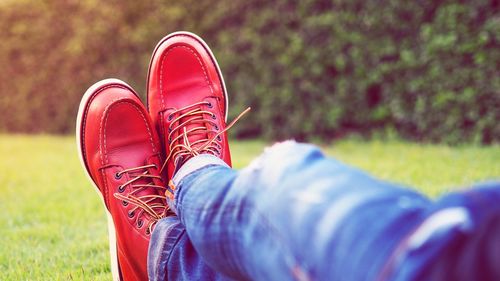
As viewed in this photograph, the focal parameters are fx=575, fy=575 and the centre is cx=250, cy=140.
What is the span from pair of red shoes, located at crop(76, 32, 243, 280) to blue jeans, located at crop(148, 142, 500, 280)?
1.67 ft

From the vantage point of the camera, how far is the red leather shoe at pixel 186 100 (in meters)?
1.89

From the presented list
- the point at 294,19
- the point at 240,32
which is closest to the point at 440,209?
the point at 294,19

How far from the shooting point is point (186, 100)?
221 centimetres

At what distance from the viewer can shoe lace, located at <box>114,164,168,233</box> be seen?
5.63 feet

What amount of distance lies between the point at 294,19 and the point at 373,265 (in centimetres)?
486

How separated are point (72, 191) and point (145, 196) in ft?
5.78

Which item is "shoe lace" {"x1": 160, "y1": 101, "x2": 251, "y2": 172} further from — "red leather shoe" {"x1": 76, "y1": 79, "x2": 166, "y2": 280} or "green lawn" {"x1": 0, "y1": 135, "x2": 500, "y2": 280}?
"green lawn" {"x1": 0, "y1": 135, "x2": 500, "y2": 280}

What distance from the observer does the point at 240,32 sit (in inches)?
232

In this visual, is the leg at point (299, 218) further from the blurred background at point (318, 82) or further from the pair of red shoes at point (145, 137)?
the blurred background at point (318, 82)

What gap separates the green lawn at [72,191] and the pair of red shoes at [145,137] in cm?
23

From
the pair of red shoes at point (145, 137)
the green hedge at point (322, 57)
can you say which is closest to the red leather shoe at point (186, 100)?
the pair of red shoes at point (145, 137)

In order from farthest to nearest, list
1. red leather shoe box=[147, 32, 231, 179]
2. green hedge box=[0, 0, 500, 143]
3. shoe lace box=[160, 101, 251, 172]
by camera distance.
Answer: green hedge box=[0, 0, 500, 143] → red leather shoe box=[147, 32, 231, 179] → shoe lace box=[160, 101, 251, 172]

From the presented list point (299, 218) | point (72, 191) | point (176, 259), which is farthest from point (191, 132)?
point (72, 191)

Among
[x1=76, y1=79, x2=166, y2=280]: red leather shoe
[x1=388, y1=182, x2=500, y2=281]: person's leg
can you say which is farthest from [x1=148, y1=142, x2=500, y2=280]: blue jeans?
[x1=76, y1=79, x2=166, y2=280]: red leather shoe
